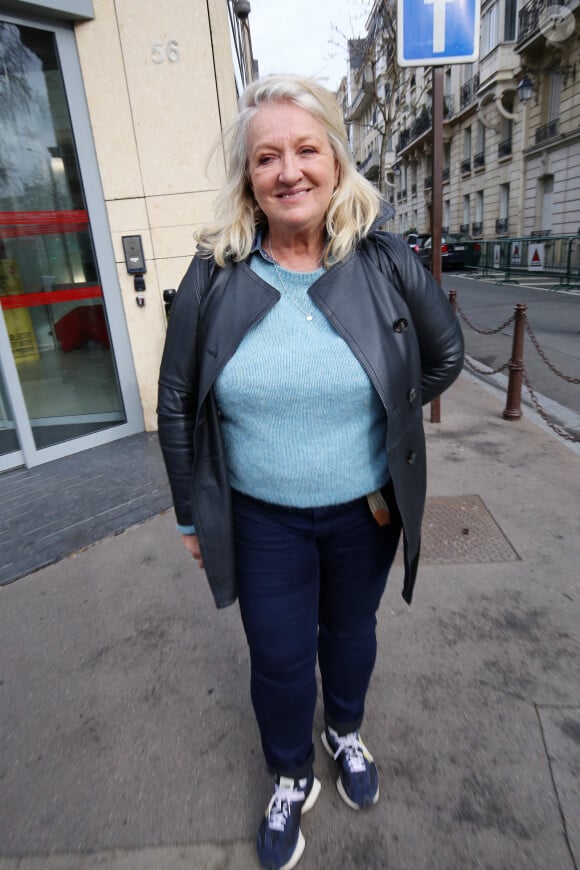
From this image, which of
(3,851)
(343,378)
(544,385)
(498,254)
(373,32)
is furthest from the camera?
(498,254)

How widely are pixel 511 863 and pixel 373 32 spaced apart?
16.0 m

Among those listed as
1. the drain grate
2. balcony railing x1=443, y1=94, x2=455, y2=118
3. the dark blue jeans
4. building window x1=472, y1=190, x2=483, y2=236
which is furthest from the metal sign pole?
balcony railing x1=443, y1=94, x2=455, y2=118

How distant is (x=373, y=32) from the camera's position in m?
13.6

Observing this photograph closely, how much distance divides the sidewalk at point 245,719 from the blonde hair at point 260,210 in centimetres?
175

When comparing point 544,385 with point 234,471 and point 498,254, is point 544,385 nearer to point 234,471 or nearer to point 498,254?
point 234,471

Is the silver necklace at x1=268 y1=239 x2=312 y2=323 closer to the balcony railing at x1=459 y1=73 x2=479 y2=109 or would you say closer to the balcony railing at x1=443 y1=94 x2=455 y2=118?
the balcony railing at x1=459 y1=73 x2=479 y2=109

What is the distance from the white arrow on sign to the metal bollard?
2.33 m

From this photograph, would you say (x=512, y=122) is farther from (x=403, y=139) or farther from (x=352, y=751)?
(x=352, y=751)

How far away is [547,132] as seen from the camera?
24.6 metres

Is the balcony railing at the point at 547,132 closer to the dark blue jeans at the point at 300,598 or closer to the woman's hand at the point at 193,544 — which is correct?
the dark blue jeans at the point at 300,598

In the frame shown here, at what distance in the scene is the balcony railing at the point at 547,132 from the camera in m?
23.9

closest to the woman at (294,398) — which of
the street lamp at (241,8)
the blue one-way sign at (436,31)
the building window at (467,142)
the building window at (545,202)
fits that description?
the blue one-way sign at (436,31)

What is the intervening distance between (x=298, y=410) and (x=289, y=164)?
66 cm

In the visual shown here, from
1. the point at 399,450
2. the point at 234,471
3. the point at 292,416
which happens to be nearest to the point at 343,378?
the point at 292,416
